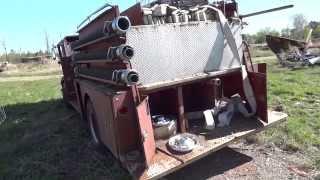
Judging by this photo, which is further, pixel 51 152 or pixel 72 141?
pixel 72 141

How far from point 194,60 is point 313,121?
8.88ft

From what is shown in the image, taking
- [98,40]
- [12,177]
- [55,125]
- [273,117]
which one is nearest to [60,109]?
[55,125]

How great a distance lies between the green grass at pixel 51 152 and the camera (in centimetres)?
458

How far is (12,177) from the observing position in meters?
4.68

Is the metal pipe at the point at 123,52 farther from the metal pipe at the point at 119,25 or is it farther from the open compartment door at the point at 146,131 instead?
the open compartment door at the point at 146,131

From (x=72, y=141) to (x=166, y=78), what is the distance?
2469 millimetres

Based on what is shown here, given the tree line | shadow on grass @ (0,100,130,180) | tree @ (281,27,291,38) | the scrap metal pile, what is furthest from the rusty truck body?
tree @ (281,27,291,38)

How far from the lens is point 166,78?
161 inches

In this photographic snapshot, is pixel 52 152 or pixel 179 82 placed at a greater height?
pixel 179 82

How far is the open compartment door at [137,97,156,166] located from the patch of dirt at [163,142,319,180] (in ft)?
2.11

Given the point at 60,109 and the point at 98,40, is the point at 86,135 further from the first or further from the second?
the point at 60,109

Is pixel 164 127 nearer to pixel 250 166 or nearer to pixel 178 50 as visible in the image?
pixel 178 50

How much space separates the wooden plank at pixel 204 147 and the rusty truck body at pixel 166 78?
10 mm

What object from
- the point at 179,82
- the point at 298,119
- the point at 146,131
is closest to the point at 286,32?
the point at 298,119
